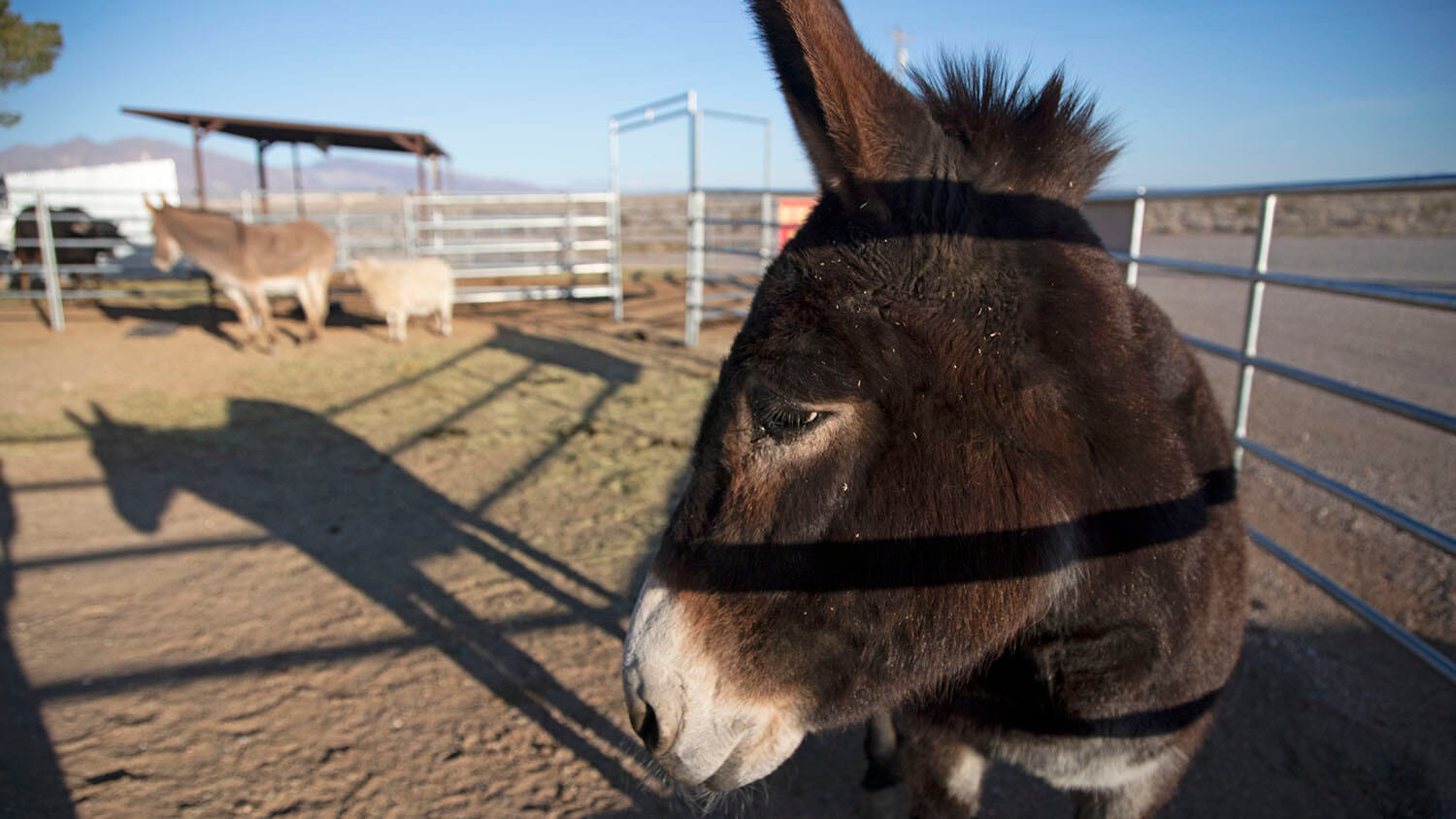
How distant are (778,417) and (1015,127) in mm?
751

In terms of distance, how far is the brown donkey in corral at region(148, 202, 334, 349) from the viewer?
10984 mm

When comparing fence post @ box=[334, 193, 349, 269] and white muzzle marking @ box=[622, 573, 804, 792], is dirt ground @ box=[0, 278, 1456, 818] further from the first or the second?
fence post @ box=[334, 193, 349, 269]

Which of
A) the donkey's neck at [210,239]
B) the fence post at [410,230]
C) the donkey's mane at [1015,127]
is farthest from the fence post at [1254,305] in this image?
the fence post at [410,230]

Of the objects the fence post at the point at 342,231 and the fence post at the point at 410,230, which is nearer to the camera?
the fence post at the point at 410,230

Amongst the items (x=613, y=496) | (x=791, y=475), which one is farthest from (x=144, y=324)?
(x=791, y=475)

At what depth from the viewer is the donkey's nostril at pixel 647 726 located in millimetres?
1394

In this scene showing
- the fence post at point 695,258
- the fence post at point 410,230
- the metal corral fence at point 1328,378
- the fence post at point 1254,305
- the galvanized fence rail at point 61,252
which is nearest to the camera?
the metal corral fence at point 1328,378

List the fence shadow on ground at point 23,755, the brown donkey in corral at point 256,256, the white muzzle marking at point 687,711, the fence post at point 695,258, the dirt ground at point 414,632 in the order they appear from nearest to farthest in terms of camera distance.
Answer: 1. the white muzzle marking at point 687,711
2. the fence shadow on ground at point 23,755
3. the dirt ground at point 414,632
4. the fence post at point 695,258
5. the brown donkey in corral at point 256,256

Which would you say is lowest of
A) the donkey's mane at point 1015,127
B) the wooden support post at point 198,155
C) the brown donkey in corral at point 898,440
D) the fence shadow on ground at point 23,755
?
the fence shadow on ground at point 23,755

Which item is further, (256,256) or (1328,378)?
(256,256)

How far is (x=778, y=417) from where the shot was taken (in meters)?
1.42

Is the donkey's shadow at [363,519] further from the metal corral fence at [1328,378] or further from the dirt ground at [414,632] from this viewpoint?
the metal corral fence at [1328,378]

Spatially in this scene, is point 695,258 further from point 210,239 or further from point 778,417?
point 778,417

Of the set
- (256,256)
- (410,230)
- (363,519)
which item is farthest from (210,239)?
(363,519)
